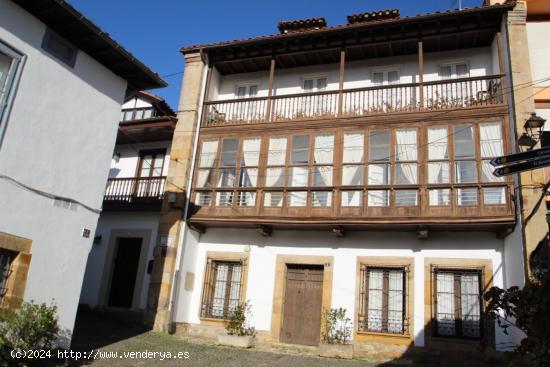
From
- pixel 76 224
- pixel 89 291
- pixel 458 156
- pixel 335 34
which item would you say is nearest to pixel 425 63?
pixel 335 34

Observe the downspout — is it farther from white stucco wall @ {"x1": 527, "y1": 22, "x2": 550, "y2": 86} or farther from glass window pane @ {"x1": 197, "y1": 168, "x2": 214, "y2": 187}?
white stucco wall @ {"x1": 527, "y1": 22, "x2": 550, "y2": 86}

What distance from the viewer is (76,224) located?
1026cm

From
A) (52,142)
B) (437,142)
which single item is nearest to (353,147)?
(437,142)

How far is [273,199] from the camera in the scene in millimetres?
→ 13844

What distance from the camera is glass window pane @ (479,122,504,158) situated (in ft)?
40.7

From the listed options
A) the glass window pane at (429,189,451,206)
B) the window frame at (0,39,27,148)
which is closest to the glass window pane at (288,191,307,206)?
the glass window pane at (429,189,451,206)

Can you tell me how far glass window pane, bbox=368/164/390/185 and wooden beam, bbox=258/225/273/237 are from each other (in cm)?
304

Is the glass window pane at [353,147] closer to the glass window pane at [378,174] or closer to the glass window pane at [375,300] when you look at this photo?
the glass window pane at [378,174]

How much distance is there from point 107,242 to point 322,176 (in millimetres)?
7773

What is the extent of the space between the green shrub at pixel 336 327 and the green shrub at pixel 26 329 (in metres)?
6.44

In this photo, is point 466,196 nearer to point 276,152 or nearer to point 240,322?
point 276,152

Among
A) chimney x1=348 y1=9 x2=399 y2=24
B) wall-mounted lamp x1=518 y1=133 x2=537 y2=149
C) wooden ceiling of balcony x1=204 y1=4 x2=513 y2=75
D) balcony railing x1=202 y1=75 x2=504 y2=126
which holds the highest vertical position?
chimney x1=348 y1=9 x2=399 y2=24

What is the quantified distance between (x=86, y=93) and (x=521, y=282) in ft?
33.3

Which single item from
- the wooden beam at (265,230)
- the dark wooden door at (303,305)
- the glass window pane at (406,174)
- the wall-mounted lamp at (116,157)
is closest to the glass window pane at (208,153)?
the wooden beam at (265,230)
